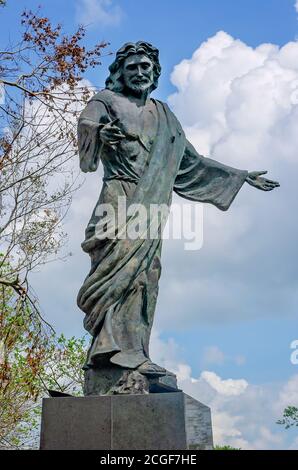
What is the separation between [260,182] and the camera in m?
6.05

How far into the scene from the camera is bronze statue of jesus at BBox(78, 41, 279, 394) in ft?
15.2

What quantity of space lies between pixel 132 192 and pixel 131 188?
0.05 meters

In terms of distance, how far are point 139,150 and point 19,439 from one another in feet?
40.7

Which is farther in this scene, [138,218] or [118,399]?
[138,218]

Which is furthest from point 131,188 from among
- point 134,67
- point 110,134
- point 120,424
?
point 120,424

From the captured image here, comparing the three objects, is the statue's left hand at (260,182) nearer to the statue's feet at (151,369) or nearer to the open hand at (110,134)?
the open hand at (110,134)

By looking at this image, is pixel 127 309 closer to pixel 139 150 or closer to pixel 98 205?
pixel 98 205

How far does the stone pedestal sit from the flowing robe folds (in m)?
0.37

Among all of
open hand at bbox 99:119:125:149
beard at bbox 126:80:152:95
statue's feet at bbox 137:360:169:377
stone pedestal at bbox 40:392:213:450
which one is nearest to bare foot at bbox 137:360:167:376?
statue's feet at bbox 137:360:169:377

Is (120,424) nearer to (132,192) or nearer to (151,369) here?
(151,369)

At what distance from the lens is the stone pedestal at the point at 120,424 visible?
4156 mm

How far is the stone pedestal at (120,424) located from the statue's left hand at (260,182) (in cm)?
256
